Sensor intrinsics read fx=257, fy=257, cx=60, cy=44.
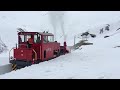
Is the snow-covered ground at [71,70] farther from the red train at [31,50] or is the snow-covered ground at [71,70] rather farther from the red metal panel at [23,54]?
the red metal panel at [23,54]

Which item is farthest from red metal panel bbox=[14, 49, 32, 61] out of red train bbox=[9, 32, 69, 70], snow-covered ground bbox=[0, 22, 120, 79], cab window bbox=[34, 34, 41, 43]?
snow-covered ground bbox=[0, 22, 120, 79]

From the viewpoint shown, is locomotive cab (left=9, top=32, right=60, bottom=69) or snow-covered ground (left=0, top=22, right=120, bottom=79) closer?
snow-covered ground (left=0, top=22, right=120, bottom=79)

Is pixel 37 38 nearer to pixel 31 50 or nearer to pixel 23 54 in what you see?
pixel 31 50

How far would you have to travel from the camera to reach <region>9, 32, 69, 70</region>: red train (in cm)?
1543

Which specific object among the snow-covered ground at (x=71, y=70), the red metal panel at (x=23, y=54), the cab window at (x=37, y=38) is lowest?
the snow-covered ground at (x=71, y=70)

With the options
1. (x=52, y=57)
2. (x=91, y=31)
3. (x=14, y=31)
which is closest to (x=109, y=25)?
(x=91, y=31)

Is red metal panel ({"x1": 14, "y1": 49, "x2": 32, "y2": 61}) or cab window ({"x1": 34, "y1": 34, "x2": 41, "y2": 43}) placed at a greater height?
cab window ({"x1": 34, "y1": 34, "x2": 41, "y2": 43})

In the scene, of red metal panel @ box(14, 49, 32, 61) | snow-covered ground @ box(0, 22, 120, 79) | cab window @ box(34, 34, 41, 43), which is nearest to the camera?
snow-covered ground @ box(0, 22, 120, 79)

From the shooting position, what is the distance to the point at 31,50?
15391 mm

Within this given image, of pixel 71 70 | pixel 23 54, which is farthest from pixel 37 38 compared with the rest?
pixel 71 70

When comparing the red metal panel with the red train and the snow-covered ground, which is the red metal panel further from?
the snow-covered ground

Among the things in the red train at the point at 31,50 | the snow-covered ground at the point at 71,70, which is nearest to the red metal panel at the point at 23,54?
the red train at the point at 31,50

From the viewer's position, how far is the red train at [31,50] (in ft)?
50.6

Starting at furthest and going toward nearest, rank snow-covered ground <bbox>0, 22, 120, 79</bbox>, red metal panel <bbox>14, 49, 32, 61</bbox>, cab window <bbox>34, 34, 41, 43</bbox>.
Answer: cab window <bbox>34, 34, 41, 43</bbox> → red metal panel <bbox>14, 49, 32, 61</bbox> → snow-covered ground <bbox>0, 22, 120, 79</bbox>
